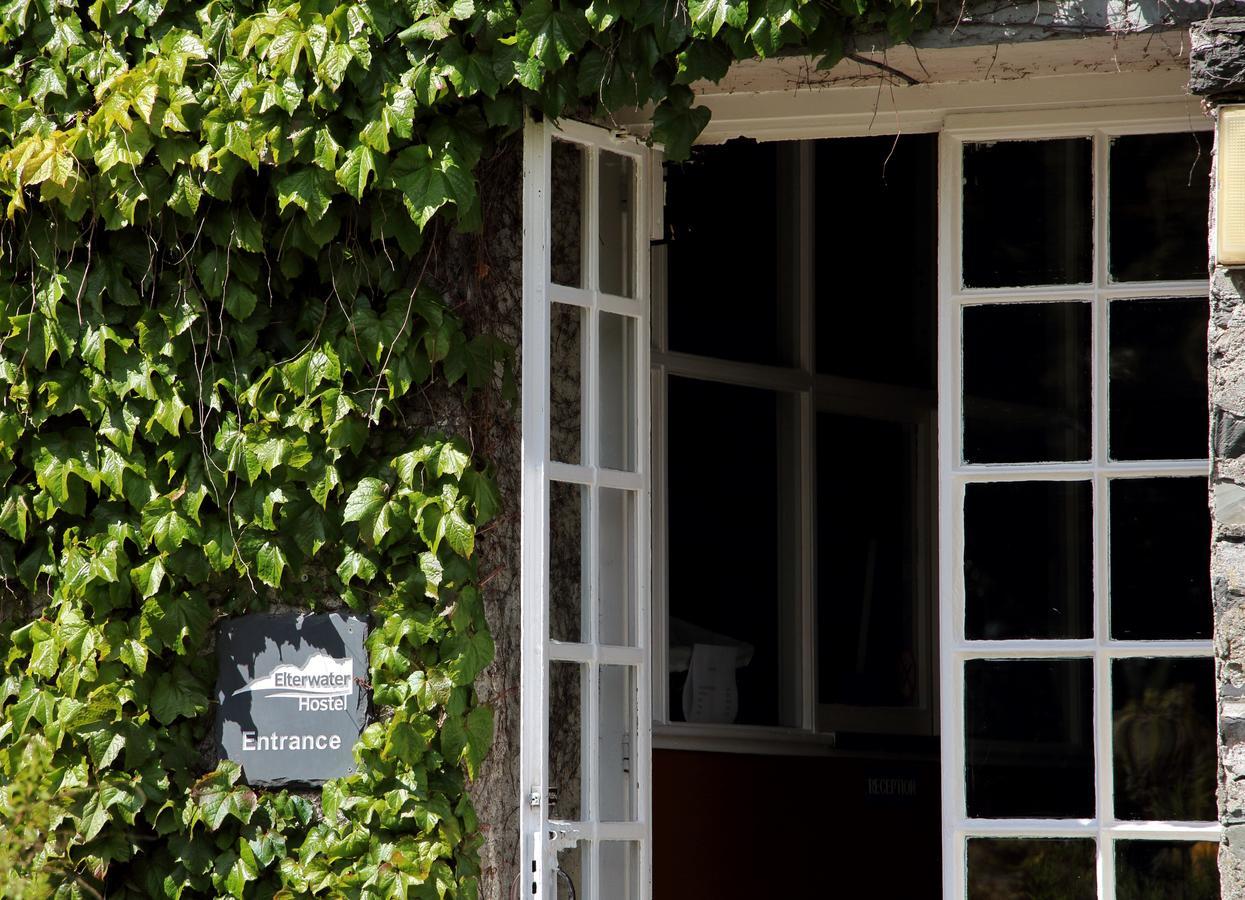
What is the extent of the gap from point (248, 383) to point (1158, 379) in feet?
7.13

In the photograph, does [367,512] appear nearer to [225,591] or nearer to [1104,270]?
[225,591]

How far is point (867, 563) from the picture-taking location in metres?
7.08

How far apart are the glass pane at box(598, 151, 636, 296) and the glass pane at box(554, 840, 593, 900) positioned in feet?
4.45

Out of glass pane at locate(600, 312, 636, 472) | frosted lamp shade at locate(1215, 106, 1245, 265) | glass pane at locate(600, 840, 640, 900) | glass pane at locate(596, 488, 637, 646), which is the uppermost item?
frosted lamp shade at locate(1215, 106, 1245, 265)

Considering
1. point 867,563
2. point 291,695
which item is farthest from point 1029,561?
point 867,563

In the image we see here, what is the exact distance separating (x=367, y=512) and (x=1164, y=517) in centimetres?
186

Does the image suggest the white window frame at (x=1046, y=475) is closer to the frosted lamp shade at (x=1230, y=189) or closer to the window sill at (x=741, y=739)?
the frosted lamp shade at (x=1230, y=189)

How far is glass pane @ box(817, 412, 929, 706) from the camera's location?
22.7 feet

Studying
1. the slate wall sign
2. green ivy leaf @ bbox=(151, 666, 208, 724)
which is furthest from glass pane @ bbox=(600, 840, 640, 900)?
green ivy leaf @ bbox=(151, 666, 208, 724)

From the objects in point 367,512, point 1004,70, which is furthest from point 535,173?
point 1004,70

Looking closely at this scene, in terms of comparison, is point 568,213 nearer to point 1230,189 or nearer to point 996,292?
point 996,292

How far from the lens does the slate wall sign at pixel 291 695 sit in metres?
4.14

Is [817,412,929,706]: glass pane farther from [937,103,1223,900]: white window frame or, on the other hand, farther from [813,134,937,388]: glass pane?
[937,103,1223,900]: white window frame

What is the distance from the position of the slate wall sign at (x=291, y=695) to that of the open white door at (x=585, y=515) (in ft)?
1.46
